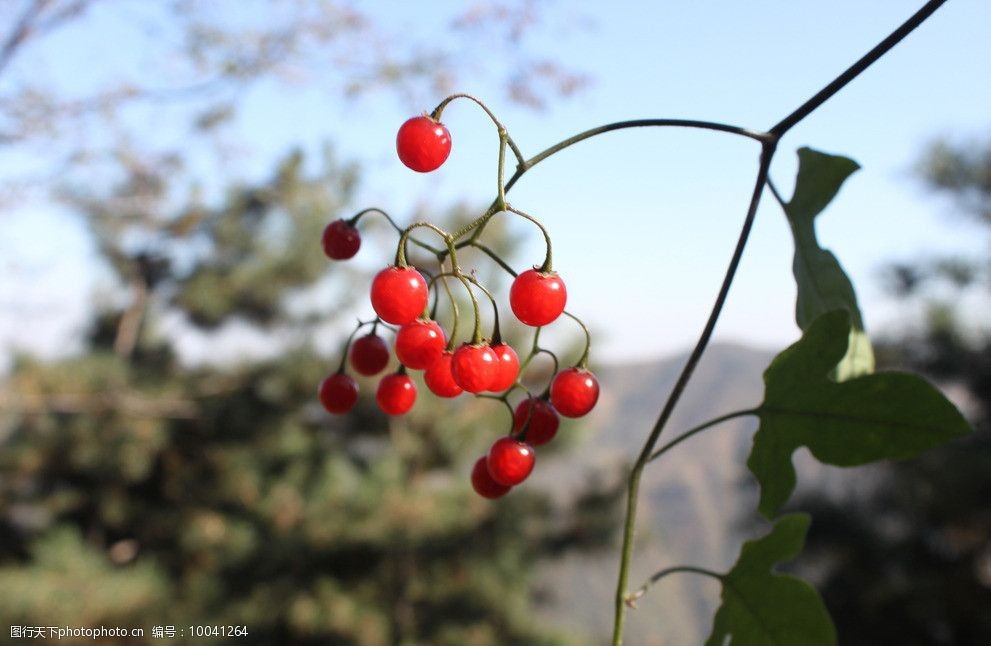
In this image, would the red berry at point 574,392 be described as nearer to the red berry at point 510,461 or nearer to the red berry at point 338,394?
the red berry at point 510,461

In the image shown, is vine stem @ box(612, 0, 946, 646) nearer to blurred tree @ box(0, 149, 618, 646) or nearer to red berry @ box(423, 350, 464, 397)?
red berry @ box(423, 350, 464, 397)

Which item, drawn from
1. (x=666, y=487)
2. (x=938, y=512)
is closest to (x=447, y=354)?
(x=938, y=512)

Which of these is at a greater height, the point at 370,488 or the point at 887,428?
the point at 370,488

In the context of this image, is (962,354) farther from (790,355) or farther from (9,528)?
(9,528)

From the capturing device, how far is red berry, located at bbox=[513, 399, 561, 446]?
38 cm

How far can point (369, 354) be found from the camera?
42cm

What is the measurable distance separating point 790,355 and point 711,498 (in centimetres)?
1504

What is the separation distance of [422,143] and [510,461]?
146 mm

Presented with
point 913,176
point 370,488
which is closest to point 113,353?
point 370,488

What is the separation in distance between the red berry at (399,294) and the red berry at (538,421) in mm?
96

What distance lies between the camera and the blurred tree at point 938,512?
11.2 ft

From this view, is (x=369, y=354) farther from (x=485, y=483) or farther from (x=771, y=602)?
(x=771, y=602)

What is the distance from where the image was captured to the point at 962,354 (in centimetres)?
363

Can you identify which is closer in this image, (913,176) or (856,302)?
(856,302)
